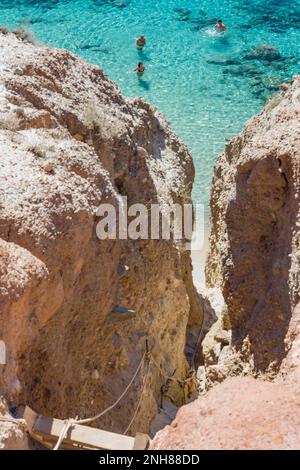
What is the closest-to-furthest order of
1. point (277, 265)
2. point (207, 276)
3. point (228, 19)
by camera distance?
point (277, 265)
point (207, 276)
point (228, 19)

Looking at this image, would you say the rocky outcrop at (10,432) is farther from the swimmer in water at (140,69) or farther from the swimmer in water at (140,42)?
the swimmer in water at (140,42)

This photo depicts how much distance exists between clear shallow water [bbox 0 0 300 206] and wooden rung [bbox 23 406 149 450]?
11.5 m

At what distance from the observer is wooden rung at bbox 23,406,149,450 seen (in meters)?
3.96

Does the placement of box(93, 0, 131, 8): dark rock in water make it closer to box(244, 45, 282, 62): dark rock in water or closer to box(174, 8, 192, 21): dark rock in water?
box(174, 8, 192, 21): dark rock in water

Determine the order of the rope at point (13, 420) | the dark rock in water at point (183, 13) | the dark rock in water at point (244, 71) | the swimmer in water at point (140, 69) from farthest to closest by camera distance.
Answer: the dark rock in water at point (183, 13) < the dark rock in water at point (244, 71) < the swimmer in water at point (140, 69) < the rope at point (13, 420)

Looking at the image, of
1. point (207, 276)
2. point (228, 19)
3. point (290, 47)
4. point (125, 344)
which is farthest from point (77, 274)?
point (228, 19)

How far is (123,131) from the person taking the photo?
8.27m

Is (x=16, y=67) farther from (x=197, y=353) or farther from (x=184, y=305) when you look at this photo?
(x=197, y=353)

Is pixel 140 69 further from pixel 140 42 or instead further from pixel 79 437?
pixel 79 437

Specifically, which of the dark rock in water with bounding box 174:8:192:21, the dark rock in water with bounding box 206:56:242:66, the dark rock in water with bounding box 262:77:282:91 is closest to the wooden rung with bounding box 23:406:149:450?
the dark rock in water with bounding box 262:77:282:91

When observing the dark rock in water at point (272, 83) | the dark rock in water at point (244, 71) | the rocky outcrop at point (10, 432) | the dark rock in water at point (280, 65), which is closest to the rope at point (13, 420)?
the rocky outcrop at point (10, 432)

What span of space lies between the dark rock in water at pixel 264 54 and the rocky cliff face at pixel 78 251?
13365mm

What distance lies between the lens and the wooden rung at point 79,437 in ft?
13.0

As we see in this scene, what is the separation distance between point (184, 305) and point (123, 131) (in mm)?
2748
